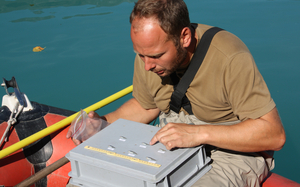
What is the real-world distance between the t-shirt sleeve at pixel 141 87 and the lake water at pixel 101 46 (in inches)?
58.4

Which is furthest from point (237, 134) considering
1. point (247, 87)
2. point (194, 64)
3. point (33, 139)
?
point (33, 139)

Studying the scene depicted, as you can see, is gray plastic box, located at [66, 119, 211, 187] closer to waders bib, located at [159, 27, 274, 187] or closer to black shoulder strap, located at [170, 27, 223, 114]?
waders bib, located at [159, 27, 274, 187]

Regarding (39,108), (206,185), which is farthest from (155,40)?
(39,108)

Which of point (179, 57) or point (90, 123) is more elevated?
point (179, 57)

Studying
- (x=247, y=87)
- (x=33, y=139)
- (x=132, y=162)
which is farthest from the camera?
(x=33, y=139)

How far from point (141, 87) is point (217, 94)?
20.1 inches

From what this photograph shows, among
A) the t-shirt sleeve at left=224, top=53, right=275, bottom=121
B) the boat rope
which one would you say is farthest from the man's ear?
the boat rope

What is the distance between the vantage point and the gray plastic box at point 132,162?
39.0 inches

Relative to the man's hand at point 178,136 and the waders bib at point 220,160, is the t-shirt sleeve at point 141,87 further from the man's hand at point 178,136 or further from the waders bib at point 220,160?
the man's hand at point 178,136

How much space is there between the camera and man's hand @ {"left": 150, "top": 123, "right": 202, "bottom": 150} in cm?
109

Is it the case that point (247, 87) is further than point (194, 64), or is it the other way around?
point (194, 64)

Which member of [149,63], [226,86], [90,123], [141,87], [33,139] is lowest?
[33,139]

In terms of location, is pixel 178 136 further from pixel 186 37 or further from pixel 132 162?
pixel 186 37

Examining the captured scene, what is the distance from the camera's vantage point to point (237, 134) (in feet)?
3.83
